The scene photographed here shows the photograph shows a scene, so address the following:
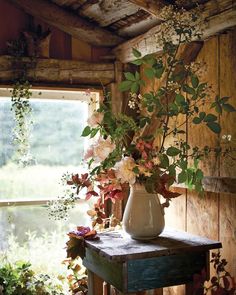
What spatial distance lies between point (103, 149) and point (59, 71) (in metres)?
1.25

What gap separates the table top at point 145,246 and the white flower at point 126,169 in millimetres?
349

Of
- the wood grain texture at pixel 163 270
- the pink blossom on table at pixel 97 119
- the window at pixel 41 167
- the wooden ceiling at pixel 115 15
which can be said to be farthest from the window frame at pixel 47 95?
the wood grain texture at pixel 163 270

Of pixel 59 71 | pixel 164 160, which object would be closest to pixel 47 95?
pixel 59 71

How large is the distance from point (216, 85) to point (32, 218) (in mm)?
1674

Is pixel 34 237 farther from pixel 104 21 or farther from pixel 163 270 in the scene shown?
pixel 104 21

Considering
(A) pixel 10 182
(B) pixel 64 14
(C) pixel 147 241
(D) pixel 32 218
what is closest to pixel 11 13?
(B) pixel 64 14

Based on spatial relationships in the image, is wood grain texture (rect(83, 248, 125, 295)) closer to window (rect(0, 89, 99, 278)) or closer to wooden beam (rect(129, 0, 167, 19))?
window (rect(0, 89, 99, 278))

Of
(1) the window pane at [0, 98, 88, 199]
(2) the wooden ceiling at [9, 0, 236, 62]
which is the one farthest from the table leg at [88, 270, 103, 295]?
(2) the wooden ceiling at [9, 0, 236, 62]

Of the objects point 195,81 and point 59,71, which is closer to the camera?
point 195,81

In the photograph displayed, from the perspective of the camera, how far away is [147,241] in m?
2.46

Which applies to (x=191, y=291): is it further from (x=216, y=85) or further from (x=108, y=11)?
(x=108, y=11)

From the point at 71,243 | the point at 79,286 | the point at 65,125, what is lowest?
the point at 79,286

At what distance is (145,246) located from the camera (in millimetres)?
2359

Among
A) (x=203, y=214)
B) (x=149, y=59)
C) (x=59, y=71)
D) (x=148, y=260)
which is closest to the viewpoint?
(x=149, y=59)
